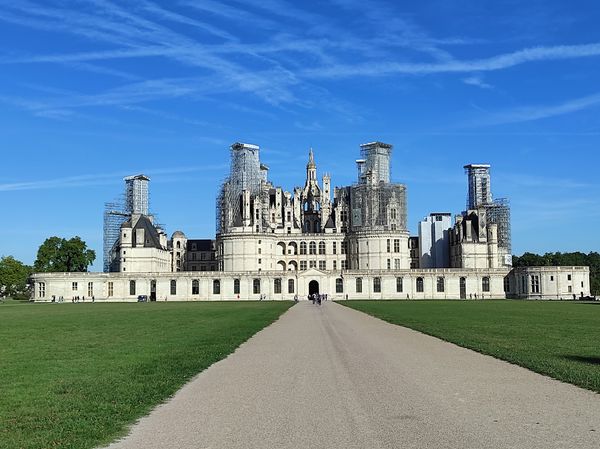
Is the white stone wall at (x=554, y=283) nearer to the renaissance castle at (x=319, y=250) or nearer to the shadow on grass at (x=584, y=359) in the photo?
the renaissance castle at (x=319, y=250)

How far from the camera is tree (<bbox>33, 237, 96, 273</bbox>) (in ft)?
434

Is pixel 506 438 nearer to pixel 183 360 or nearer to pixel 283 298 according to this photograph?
pixel 183 360

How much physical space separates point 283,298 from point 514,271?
39.0 meters

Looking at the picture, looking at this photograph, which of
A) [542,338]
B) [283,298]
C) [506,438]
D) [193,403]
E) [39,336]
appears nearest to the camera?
[506,438]

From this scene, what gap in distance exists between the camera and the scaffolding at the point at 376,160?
13612cm

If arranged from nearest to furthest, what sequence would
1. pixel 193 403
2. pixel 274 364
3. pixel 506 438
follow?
1. pixel 506 438
2. pixel 193 403
3. pixel 274 364

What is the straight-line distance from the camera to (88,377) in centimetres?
1845

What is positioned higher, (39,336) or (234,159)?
(234,159)

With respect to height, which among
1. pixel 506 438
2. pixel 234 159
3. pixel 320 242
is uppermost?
pixel 234 159

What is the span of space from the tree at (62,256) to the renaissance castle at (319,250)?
718 centimetres

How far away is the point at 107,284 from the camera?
124m

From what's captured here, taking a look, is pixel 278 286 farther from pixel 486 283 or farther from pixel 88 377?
pixel 88 377

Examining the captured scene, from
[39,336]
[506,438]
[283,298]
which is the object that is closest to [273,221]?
[283,298]

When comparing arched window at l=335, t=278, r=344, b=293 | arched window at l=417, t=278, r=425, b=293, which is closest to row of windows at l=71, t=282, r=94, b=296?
arched window at l=335, t=278, r=344, b=293
